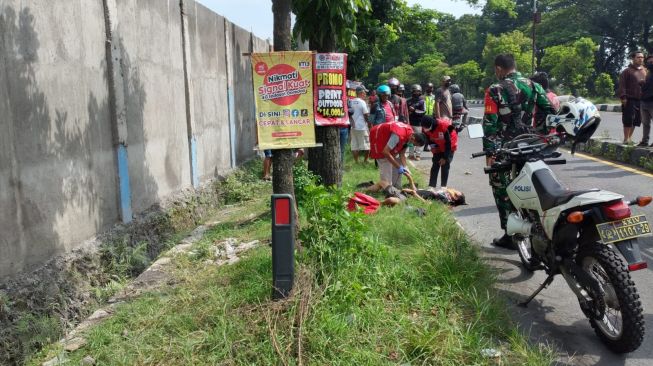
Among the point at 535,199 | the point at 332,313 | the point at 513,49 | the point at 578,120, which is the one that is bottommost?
the point at 332,313

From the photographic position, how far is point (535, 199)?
411 cm

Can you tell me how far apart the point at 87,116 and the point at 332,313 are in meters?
3.11

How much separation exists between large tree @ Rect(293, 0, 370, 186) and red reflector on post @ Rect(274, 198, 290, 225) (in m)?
2.63

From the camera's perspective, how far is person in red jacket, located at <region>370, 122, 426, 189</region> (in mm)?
7457

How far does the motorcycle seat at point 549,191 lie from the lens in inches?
147

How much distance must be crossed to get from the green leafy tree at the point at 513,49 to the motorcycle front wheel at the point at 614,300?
4023 cm

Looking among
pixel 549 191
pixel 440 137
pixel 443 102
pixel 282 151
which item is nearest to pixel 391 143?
pixel 440 137

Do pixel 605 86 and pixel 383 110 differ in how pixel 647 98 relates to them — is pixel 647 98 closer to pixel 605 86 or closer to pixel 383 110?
pixel 383 110

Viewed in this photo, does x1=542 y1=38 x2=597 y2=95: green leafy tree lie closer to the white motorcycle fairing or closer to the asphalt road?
the asphalt road

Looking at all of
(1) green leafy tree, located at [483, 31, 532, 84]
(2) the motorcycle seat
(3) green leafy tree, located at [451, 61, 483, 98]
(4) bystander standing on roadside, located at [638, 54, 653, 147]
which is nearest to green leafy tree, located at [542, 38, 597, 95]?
(1) green leafy tree, located at [483, 31, 532, 84]

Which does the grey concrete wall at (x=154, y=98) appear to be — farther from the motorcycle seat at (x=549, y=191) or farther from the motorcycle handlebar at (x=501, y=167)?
the motorcycle seat at (x=549, y=191)

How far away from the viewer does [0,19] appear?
3920 millimetres

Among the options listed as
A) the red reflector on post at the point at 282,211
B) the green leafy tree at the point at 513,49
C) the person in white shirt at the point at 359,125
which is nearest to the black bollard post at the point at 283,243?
the red reflector on post at the point at 282,211

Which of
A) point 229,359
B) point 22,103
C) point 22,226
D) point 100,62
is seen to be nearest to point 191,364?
point 229,359
